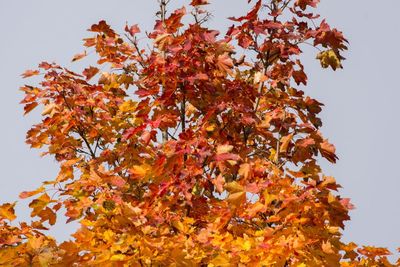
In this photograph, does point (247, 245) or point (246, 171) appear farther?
point (246, 171)

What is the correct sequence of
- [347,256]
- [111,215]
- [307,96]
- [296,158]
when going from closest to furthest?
[111,215] → [347,256] → [296,158] → [307,96]

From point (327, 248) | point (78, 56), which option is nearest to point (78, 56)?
point (78, 56)

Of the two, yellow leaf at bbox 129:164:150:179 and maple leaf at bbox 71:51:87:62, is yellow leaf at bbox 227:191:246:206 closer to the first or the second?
yellow leaf at bbox 129:164:150:179

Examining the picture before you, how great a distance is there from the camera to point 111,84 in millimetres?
8695

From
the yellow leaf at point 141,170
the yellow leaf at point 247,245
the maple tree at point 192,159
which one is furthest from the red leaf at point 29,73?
the yellow leaf at point 247,245

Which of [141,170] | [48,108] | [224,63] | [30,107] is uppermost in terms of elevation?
[30,107]

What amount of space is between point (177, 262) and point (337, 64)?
12.9 feet

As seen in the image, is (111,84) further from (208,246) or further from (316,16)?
(208,246)

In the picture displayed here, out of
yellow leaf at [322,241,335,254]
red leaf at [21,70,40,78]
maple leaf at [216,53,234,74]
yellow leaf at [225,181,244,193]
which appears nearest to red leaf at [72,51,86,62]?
red leaf at [21,70,40,78]

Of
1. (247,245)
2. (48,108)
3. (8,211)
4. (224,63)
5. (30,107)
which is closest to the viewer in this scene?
(247,245)

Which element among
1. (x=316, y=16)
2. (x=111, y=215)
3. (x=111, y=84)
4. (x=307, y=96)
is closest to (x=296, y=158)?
(x=307, y=96)

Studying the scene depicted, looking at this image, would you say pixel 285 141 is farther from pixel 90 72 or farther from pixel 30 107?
pixel 30 107

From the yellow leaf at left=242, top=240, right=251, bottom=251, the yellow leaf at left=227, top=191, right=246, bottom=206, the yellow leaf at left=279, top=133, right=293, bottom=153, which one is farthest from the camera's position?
the yellow leaf at left=279, top=133, right=293, bottom=153

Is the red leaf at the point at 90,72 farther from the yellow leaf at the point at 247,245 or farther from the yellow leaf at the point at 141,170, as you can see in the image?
the yellow leaf at the point at 247,245
